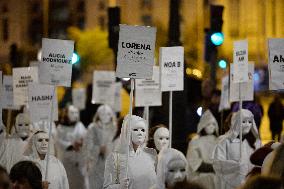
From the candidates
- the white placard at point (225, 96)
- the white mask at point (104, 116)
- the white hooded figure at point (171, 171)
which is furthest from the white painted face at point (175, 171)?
the white mask at point (104, 116)

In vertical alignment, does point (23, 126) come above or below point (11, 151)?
above

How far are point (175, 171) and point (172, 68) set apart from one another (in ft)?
14.4

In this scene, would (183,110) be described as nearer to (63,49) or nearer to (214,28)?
(214,28)

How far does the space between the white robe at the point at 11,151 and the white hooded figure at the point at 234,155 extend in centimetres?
276

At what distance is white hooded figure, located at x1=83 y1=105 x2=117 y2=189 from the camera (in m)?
18.3

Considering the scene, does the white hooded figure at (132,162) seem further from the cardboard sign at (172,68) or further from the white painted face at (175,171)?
the white painted face at (175,171)

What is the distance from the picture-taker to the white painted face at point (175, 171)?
978 centimetres

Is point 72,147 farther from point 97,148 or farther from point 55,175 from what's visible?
point 55,175

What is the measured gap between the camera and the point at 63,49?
531 inches

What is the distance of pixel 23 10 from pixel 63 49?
79.9 m

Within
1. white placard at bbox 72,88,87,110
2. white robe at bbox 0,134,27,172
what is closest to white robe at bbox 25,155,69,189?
white robe at bbox 0,134,27,172

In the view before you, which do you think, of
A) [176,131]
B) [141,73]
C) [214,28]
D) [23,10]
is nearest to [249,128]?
[141,73]

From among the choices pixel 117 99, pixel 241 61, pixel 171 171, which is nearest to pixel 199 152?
pixel 241 61

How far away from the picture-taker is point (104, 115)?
63.6 feet
